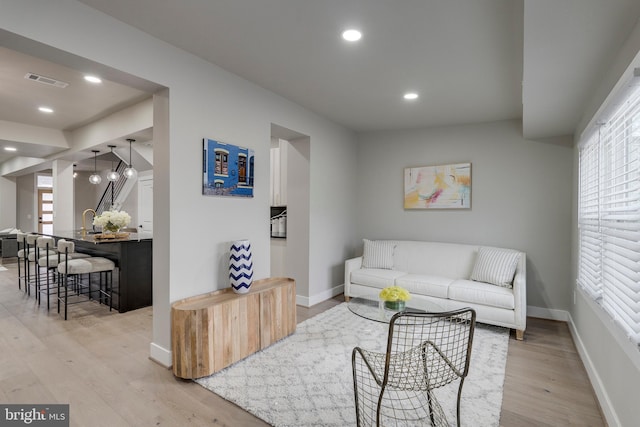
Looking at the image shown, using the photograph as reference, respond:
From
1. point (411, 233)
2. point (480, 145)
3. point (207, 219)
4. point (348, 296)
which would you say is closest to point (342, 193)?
point (411, 233)

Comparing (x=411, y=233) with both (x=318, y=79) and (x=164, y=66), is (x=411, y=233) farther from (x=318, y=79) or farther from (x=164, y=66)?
(x=164, y=66)

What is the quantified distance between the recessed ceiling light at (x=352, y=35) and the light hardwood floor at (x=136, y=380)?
265cm

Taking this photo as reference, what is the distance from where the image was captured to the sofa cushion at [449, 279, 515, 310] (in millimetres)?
3455

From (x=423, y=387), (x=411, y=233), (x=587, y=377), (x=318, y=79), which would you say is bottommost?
(x=587, y=377)

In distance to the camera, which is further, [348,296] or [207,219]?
[348,296]

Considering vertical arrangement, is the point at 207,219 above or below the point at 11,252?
above

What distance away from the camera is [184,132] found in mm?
2744

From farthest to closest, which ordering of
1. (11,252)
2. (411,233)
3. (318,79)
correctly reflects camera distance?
(11,252), (411,233), (318,79)

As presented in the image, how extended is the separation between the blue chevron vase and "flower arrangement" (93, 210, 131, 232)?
2452 millimetres

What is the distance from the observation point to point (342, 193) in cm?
511

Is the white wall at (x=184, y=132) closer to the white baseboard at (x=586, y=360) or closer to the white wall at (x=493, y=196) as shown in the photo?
the white wall at (x=493, y=196)

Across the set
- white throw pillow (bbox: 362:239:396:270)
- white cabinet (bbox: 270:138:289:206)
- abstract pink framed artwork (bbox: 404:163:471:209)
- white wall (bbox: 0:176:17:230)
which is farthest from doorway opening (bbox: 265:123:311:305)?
white wall (bbox: 0:176:17:230)

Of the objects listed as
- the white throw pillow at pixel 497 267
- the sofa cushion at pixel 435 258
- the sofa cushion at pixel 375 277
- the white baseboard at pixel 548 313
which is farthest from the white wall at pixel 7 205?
the white baseboard at pixel 548 313

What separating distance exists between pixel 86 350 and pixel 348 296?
116 inches
